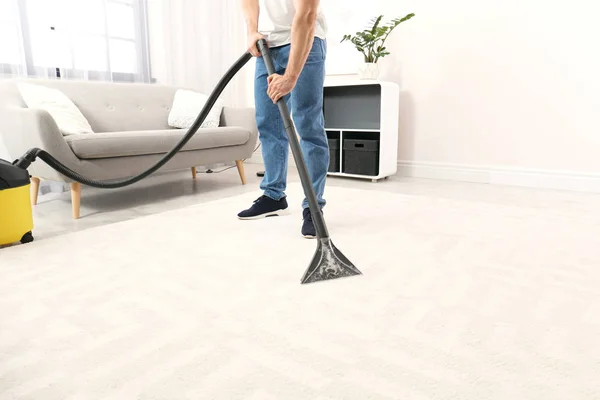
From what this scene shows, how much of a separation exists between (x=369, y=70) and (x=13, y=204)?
249 cm

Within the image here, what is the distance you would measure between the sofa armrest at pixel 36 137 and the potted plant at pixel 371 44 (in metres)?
2.11

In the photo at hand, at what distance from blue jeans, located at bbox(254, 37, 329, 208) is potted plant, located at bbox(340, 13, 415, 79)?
1584 mm

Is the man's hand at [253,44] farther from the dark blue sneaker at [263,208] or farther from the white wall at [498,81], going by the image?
the white wall at [498,81]

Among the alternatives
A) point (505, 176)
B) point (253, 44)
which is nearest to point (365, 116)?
point (505, 176)

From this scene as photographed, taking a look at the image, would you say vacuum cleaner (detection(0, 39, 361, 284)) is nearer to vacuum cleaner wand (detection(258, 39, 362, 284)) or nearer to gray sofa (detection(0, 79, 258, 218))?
vacuum cleaner wand (detection(258, 39, 362, 284))

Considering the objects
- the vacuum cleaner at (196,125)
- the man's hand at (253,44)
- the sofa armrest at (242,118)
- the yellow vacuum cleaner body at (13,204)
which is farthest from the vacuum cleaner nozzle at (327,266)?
the sofa armrest at (242,118)

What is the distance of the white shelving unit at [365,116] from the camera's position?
327 centimetres

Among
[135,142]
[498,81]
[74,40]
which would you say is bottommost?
[135,142]

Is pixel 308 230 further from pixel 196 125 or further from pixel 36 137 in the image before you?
pixel 36 137

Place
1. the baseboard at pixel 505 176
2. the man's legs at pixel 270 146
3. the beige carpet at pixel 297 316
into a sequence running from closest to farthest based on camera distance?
the beige carpet at pixel 297 316, the man's legs at pixel 270 146, the baseboard at pixel 505 176

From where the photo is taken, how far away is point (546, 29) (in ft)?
9.60

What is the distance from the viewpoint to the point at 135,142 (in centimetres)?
236

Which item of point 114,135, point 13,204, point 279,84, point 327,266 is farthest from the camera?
point 114,135

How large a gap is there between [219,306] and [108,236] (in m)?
0.88
